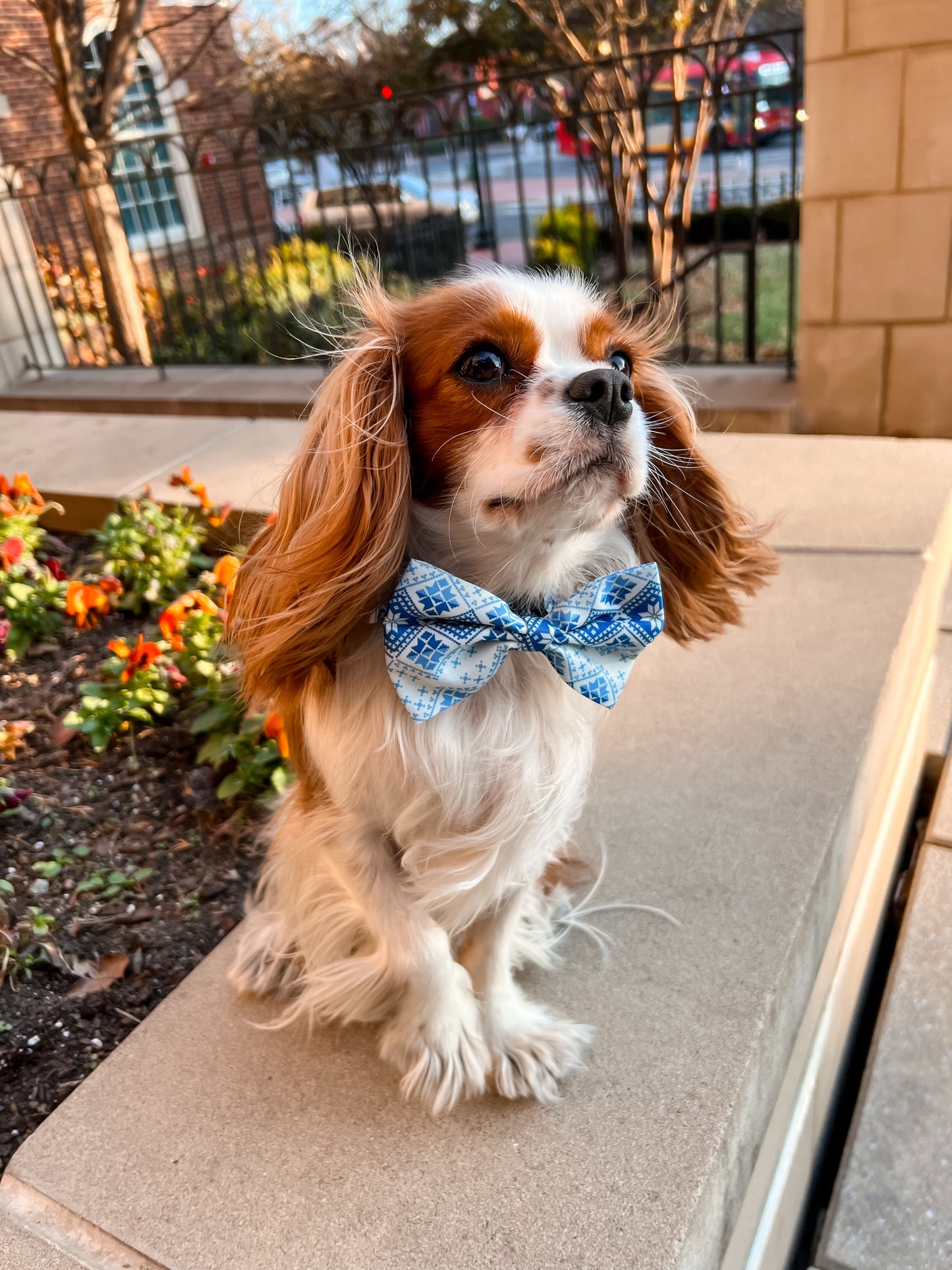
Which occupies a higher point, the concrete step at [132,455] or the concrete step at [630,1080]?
the concrete step at [132,455]

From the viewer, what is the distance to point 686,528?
Answer: 5.77 feet

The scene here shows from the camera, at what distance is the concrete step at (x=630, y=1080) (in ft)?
4.85

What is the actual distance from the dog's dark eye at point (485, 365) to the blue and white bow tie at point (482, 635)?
0.29 meters

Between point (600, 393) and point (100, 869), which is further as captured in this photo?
point (100, 869)

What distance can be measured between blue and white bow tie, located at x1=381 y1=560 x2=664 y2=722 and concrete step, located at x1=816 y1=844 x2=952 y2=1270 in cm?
115

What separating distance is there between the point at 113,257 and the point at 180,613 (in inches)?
257

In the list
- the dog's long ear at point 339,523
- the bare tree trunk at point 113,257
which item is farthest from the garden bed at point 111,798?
the bare tree trunk at point 113,257

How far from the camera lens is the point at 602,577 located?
162 centimetres

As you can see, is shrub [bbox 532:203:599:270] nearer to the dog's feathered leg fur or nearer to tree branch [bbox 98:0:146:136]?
tree branch [bbox 98:0:146:136]

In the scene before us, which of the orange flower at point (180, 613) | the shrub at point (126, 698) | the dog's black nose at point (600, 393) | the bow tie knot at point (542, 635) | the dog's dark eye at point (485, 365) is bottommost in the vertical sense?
the shrub at point (126, 698)

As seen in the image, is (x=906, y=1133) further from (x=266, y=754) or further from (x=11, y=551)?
(x=11, y=551)

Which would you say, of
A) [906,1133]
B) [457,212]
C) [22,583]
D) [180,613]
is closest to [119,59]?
[457,212]

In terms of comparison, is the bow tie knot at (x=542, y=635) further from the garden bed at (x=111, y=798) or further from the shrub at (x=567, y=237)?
the shrub at (x=567, y=237)

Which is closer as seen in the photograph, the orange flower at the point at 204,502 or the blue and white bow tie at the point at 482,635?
the blue and white bow tie at the point at 482,635
